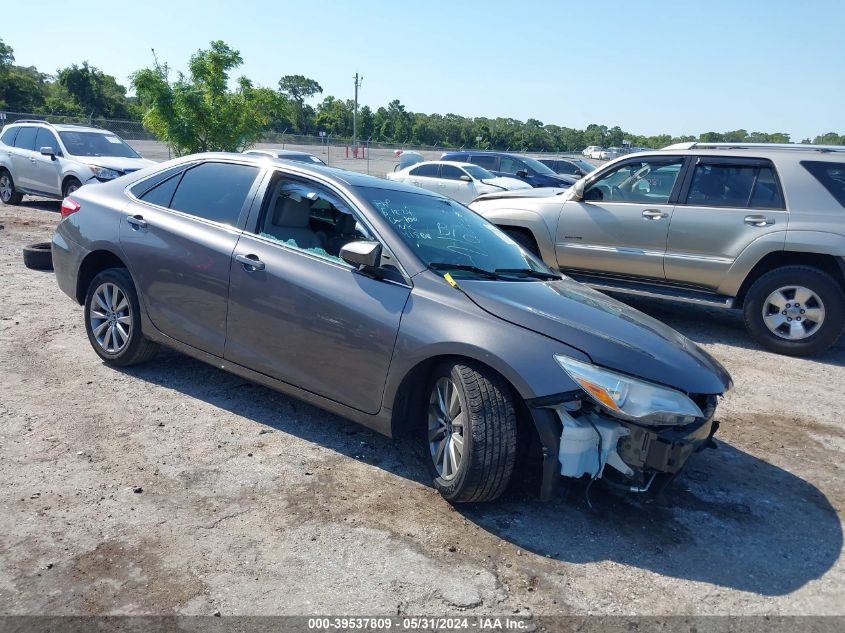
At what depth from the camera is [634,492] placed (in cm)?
325

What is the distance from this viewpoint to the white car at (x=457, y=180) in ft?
55.6

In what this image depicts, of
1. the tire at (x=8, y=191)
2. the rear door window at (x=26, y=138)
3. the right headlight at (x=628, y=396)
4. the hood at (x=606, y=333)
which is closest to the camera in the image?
the right headlight at (x=628, y=396)

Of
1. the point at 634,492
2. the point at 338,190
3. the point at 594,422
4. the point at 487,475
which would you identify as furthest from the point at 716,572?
the point at 338,190

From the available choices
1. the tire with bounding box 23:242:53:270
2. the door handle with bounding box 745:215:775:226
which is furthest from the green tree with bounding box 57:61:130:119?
the door handle with bounding box 745:215:775:226

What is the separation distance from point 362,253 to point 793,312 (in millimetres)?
4977

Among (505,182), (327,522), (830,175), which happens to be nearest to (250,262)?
(327,522)

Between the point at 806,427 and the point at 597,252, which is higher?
the point at 597,252

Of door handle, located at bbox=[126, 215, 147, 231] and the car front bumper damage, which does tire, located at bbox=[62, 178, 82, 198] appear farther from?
the car front bumper damage

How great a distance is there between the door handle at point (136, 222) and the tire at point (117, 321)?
34 centimetres

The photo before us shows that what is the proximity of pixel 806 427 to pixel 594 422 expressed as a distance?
2635mm

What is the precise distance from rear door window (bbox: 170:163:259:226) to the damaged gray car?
0.01 metres

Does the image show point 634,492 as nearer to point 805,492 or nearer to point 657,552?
point 657,552

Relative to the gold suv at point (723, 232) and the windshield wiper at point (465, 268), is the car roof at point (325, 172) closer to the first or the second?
the windshield wiper at point (465, 268)

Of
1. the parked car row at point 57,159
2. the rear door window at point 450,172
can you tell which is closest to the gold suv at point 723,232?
the parked car row at point 57,159
